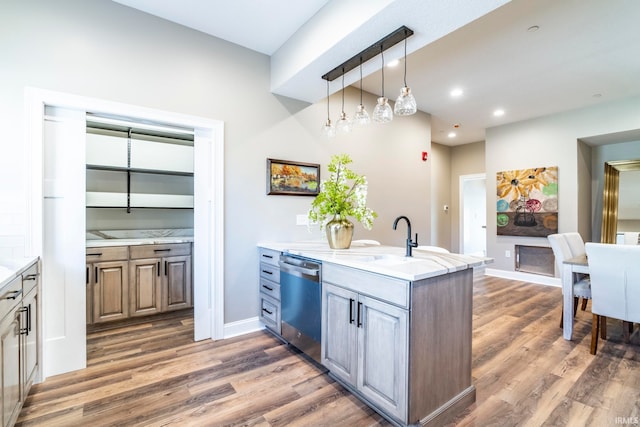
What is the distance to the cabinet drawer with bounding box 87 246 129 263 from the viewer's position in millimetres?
2926

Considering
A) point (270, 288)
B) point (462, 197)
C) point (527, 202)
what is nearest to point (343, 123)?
point (270, 288)

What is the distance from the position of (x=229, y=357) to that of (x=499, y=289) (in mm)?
4259

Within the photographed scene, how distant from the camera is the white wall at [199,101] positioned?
1995mm

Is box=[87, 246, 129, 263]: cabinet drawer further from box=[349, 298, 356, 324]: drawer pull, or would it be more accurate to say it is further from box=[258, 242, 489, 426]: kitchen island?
box=[349, 298, 356, 324]: drawer pull

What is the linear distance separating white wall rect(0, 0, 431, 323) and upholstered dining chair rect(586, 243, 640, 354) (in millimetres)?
2208

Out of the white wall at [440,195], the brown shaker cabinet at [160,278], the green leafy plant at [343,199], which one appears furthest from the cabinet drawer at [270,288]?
the white wall at [440,195]

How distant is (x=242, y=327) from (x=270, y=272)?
25.7 inches

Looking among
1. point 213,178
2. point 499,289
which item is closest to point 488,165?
point 499,289

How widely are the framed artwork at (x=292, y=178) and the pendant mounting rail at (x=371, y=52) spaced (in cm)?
97

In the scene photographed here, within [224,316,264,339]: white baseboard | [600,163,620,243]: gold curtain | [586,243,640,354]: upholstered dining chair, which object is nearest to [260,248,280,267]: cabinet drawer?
[224,316,264,339]: white baseboard

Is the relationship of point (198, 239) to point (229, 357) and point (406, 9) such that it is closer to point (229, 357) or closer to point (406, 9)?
point (229, 357)

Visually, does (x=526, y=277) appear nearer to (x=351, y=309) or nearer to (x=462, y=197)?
(x=462, y=197)

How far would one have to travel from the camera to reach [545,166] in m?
4.93

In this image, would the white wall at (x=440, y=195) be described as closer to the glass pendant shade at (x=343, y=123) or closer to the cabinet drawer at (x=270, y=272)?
the glass pendant shade at (x=343, y=123)
